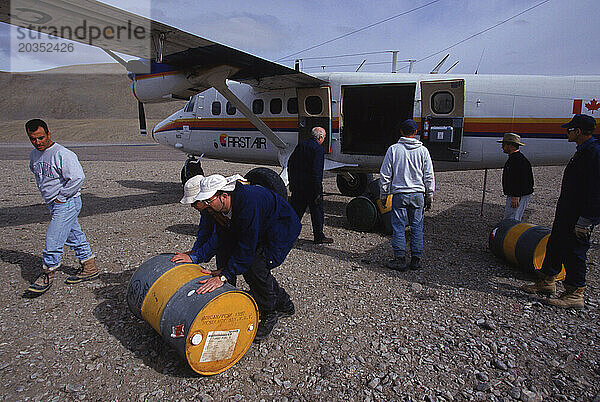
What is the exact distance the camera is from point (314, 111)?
29.7ft

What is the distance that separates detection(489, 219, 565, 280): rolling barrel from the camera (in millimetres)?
4855

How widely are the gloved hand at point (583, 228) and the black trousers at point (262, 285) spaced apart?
131 inches

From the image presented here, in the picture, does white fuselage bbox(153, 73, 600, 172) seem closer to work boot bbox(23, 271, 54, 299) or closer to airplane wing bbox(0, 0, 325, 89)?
airplane wing bbox(0, 0, 325, 89)

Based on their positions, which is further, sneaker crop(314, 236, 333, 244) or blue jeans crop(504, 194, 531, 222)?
sneaker crop(314, 236, 333, 244)

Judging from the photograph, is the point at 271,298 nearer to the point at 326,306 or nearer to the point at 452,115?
the point at 326,306

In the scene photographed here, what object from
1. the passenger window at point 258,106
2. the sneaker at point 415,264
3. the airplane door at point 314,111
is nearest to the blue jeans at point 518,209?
the sneaker at point 415,264

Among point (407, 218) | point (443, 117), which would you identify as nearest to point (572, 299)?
point (407, 218)

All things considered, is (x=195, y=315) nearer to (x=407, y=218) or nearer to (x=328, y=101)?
(x=407, y=218)

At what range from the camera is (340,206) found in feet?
31.9

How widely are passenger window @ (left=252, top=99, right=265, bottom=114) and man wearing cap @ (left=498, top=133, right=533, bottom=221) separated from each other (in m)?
6.09

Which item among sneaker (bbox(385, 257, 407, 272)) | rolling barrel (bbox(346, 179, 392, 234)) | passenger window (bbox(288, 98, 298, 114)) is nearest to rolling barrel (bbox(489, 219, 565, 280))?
sneaker (bbox(385, 257, 407, 272))

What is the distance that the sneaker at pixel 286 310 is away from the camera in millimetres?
3902

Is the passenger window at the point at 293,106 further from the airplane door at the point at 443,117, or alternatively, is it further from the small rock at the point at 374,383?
the small rock at the point at 374,383

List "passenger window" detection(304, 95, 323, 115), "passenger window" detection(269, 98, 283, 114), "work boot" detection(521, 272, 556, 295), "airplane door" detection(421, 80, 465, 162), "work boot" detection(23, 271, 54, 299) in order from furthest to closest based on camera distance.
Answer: "passenger window" detection(269, 98, 283, 114) < "passenger window" detection(304, 95, 323, 115) < "airplane door" detection(421, 80, 465, 162) < "work boot" detection(521, 272, 556, 295) < "work boot" detection(23, 271, 54, 299)
